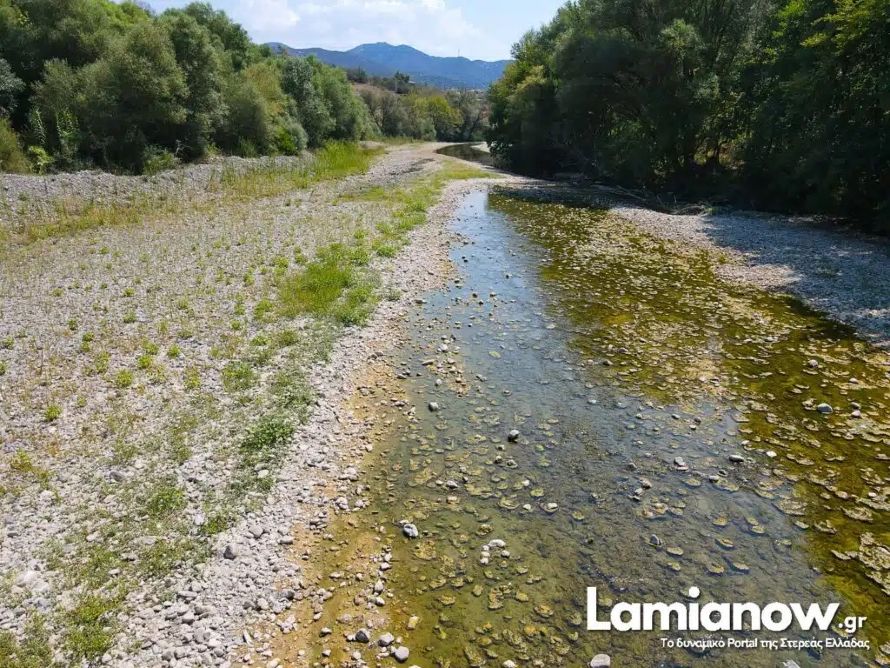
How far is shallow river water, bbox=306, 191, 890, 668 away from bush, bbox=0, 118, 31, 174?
103ft

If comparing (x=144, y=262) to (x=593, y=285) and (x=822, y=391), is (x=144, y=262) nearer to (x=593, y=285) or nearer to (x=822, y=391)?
(x=593, y=285)

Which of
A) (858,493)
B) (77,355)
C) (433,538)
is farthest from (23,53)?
(858,493)

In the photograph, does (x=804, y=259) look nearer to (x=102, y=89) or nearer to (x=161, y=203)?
(x=161, y=203)

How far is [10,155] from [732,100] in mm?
49177

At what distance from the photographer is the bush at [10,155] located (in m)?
30.5

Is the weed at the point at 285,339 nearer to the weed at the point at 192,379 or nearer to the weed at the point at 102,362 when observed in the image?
the weed at the point at 192,379

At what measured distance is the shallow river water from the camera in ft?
22.7

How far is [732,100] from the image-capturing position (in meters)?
34.8

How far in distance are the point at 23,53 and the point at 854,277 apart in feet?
180

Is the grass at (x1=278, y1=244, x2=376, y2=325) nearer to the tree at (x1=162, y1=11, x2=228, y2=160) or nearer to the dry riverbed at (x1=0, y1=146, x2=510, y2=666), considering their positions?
the dry riverbed at (x1=0, y1=146, x2=510, y2=666)

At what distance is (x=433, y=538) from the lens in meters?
8.23

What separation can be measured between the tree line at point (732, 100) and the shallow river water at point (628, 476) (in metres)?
14.0

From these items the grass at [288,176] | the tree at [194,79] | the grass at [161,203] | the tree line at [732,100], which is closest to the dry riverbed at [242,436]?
the grass at [161,203]

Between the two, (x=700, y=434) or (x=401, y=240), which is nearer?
(x=700, y=434)
